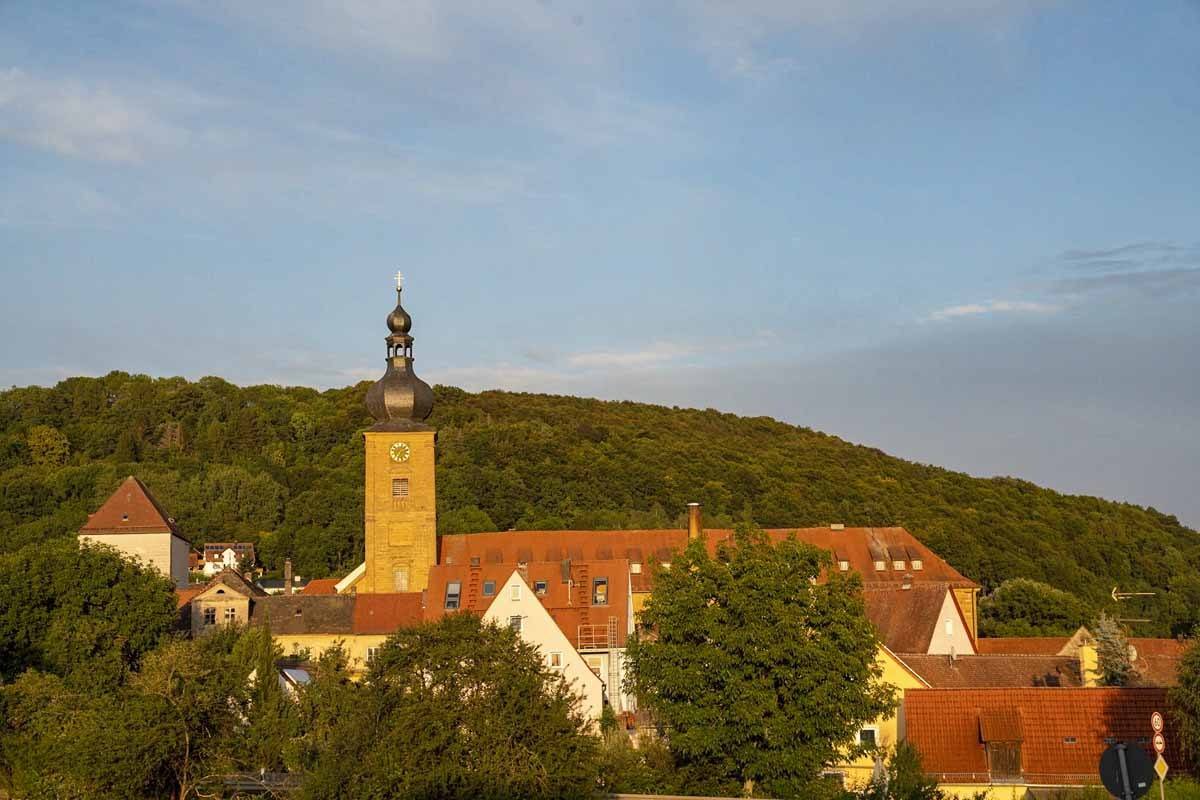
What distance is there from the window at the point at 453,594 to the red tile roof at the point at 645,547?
29.0ft

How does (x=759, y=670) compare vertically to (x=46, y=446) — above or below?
below

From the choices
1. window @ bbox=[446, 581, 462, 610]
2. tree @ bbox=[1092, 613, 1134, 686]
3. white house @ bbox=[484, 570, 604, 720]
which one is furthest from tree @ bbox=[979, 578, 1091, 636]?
white house @ bbox=[484, 570, 604, 720]

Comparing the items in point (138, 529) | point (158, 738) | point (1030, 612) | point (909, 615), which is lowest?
point (158, 738)

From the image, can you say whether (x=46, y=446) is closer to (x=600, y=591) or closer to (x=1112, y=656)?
(x=600, y=591)

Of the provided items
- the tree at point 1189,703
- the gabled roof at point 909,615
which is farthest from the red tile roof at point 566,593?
the tree at point 1189,703

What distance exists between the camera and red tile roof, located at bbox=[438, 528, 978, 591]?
7175cm

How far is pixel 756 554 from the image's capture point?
38562mm

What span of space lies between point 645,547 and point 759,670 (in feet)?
128

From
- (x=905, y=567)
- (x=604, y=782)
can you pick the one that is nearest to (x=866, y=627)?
(x=604, y=782)

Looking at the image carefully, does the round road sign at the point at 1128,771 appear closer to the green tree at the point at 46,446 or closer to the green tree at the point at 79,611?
the green tree at the point at 79,611

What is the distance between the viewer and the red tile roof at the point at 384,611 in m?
60.3

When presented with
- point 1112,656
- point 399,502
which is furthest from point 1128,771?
point 399,502

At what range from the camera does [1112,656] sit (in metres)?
48.9

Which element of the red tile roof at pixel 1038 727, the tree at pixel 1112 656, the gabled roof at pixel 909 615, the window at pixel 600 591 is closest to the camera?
the red tile roof at pixel 1038 727
